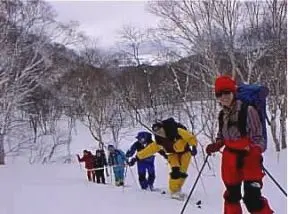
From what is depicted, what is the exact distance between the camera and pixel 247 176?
17.0ft

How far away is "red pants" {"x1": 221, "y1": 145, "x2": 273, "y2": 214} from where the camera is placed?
5.14 m

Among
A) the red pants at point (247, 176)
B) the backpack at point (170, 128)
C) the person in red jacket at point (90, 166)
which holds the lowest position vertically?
the person in red jacket at point (90, 166)

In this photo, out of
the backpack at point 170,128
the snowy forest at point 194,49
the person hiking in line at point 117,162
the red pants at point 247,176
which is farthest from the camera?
the snowy forest at point 194,49

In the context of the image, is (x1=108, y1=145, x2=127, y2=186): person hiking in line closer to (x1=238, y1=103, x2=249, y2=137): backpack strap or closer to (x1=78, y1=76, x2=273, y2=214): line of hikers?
(x1=78, y1=76, x2=273, y2=214): line of hikers

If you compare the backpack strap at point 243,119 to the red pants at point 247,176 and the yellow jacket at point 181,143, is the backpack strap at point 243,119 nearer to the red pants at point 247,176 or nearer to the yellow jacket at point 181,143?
the red pants at point 247,176

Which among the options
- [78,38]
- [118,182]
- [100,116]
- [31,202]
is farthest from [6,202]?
[100,116]

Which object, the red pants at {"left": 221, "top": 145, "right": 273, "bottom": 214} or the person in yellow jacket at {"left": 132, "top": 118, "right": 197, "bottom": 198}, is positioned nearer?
the red pants at {"left": 221, "top": 145, "right": 273, "bottom": 214}

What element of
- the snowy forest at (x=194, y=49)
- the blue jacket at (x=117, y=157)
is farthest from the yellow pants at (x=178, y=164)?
the snowy forest at (x=194, y=49)

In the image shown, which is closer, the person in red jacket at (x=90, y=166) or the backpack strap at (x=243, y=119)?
the backpack strap at (x=243, y=119)

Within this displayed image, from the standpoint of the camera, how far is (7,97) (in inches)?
969

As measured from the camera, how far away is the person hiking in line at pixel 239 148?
502 cm

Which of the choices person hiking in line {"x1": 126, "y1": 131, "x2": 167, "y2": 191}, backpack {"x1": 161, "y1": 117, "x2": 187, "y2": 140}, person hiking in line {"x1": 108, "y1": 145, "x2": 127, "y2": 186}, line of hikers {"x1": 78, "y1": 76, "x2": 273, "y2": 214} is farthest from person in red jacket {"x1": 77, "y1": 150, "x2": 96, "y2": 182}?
line of hikers {"x1": 78, "y1": 76, "x2": 273, "y2": 214}

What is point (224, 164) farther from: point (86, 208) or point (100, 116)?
point (100, 116)

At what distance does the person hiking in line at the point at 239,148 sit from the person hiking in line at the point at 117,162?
28.7 ft
